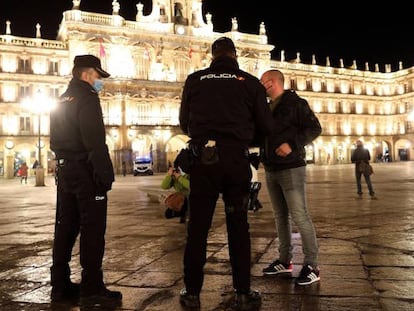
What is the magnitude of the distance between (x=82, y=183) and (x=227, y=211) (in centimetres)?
125

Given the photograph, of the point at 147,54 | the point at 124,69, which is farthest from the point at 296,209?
the point at 147,54

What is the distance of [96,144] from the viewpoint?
391 centimetres

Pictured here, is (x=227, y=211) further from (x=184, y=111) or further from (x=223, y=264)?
(x=223, y=264)

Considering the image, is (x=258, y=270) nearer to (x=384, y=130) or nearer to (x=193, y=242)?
(x=193, y=242)

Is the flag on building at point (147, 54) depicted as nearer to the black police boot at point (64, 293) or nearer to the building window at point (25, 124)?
the building window at point (25, 124)

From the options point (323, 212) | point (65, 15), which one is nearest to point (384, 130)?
point (65, 15)

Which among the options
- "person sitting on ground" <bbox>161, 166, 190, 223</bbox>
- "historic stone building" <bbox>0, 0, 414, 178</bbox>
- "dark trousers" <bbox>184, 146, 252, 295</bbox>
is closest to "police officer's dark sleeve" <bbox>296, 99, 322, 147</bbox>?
"dark trousers" <bbox>184, 146, 252, 295</bbox>

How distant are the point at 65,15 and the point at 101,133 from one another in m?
46.8

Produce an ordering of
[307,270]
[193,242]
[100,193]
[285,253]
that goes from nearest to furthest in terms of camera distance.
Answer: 1. [193,242]
2. [100,193]
3. [307,270]
4. [285,253]

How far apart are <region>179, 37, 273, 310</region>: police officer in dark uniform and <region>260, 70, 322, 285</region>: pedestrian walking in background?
0.87 m

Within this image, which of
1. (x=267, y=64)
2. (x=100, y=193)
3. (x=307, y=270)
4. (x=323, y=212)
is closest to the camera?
(x=100, y=193)

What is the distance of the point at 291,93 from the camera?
4680 millimetres

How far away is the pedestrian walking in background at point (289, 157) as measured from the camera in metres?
4.48

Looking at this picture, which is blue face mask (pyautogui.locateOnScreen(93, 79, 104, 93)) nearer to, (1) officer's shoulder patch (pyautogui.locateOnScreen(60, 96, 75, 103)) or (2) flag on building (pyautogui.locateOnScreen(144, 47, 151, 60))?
(1) officer's shoulder patch (pyautogui.locateOnScreen(60, 96, 75, 103))
